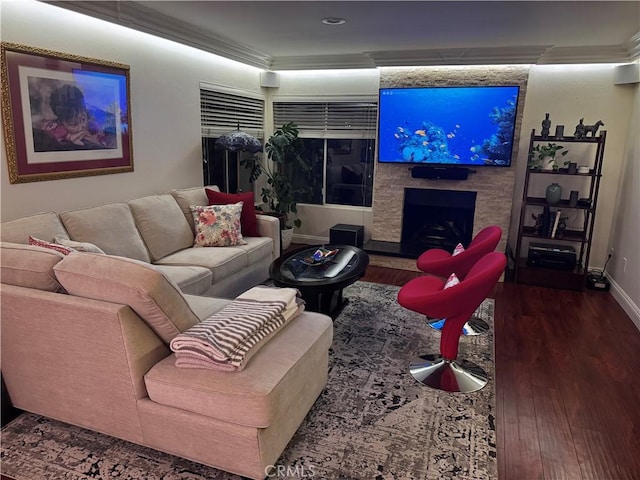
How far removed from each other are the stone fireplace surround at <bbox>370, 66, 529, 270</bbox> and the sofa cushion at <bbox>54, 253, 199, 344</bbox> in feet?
11.3

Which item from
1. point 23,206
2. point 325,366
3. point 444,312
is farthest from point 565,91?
point 23,206

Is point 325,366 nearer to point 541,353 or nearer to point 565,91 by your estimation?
point 541,353

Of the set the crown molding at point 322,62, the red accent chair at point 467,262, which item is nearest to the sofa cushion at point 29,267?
the red accent chair at point 467,262

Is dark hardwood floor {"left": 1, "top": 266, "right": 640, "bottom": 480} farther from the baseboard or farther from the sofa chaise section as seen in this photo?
the sofa chaise section

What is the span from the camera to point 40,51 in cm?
288

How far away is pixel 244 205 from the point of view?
427 cm

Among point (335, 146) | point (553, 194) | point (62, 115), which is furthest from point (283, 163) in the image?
point (553, 194)

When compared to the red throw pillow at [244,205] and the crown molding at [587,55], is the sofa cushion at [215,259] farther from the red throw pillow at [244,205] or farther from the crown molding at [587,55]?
the crown molding at [587,55]

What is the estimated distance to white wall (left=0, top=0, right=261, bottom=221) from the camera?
2.85 meters

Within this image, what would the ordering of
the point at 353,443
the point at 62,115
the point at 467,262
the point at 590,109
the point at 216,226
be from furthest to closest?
the point at 590,109, the point at 216,226, the point at 467,262, the point at 62,115, the point at 353,443

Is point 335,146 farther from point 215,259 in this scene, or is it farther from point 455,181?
point 215,259

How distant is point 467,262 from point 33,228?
300cm

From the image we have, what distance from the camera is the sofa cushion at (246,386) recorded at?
1.73 meters

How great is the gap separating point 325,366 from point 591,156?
3.97 m
